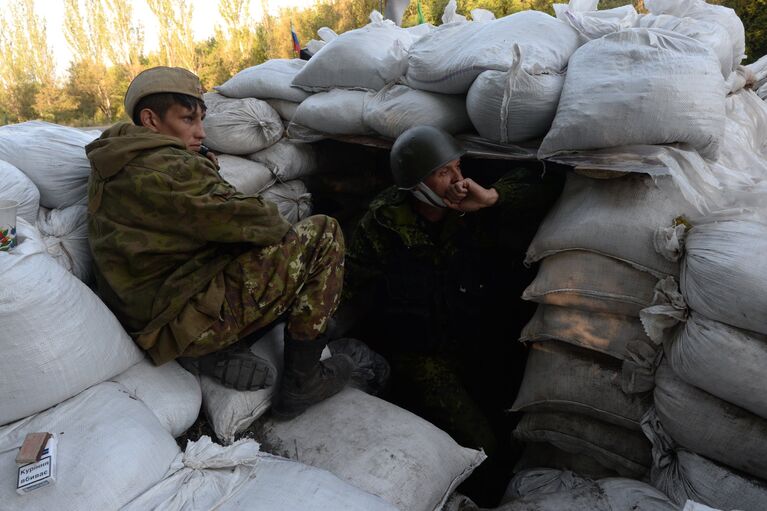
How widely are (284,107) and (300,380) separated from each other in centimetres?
165

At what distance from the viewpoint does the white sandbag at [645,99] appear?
157 cm

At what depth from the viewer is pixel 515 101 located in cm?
181

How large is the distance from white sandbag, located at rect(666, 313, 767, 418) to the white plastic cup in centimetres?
190

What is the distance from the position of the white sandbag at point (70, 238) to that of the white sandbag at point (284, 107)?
1.25m

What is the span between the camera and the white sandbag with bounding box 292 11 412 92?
7.87 ft

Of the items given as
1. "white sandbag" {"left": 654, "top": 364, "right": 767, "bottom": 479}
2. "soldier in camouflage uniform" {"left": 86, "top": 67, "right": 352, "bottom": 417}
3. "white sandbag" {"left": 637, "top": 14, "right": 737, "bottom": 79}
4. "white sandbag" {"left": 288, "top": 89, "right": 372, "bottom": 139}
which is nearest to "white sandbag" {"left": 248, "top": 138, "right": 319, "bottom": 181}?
"white sandbag" {"left": 288, "top": 89, "right": 372, "bottom": 139}

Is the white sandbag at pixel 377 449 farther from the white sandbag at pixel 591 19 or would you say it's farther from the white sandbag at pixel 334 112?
the white sandbag at pixel 591 19

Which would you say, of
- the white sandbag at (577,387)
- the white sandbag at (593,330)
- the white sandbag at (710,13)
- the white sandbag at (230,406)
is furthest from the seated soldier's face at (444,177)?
the white sandbag at (710,13)

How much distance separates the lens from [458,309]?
7.41ft

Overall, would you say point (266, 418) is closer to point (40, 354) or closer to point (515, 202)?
point (40, 354)

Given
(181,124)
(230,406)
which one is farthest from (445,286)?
(181,124)

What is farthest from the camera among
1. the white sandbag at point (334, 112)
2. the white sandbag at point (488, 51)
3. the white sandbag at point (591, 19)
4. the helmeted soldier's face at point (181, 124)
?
the white sandbag at point (334, 112)

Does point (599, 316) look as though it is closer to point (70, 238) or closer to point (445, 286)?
point (445, 286)

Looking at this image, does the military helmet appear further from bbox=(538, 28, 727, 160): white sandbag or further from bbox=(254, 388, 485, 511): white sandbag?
bbox=(254, 388, 485, 511): white sandbag
